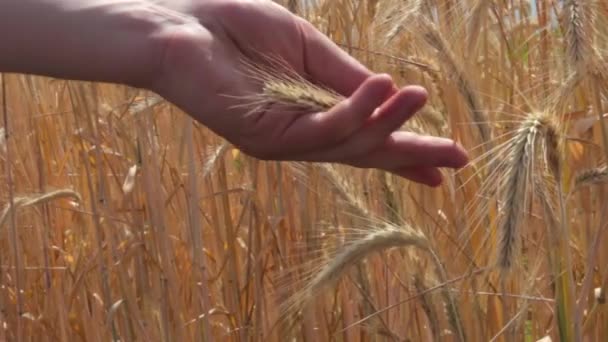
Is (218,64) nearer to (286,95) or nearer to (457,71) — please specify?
(286,95)

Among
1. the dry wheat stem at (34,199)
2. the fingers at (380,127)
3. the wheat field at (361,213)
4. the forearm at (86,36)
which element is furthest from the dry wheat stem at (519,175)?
the dry wheat stem at (34,199)

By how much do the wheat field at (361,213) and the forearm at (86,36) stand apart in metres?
0.14

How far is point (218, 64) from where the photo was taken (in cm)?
102

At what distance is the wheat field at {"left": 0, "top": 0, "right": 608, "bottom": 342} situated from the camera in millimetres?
1260

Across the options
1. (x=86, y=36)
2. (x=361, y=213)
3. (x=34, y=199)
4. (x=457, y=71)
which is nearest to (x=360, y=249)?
(x=361, y=213)

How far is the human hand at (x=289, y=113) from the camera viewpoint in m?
0.92

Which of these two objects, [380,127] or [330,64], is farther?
[330,64]

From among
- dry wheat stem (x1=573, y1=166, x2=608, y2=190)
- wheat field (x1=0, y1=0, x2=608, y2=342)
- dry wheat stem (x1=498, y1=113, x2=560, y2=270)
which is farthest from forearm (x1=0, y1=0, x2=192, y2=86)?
dry wheat stem (x1=573, y1=166, x2=608, y2=190)

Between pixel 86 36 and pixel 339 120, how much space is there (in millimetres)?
266

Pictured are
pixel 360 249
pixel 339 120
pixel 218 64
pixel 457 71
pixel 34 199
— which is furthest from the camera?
pixel 34 199

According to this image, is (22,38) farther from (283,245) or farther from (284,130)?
(283,245)

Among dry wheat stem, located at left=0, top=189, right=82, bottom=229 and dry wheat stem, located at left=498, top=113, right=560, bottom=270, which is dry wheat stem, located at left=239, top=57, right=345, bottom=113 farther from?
dry wheat stem, located at left=0, top=189, right=82, bottom=229

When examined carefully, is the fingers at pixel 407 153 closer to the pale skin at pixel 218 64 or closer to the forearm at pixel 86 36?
the pale skin at pixel 218 64

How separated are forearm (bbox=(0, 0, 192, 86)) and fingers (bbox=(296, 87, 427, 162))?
179mm
